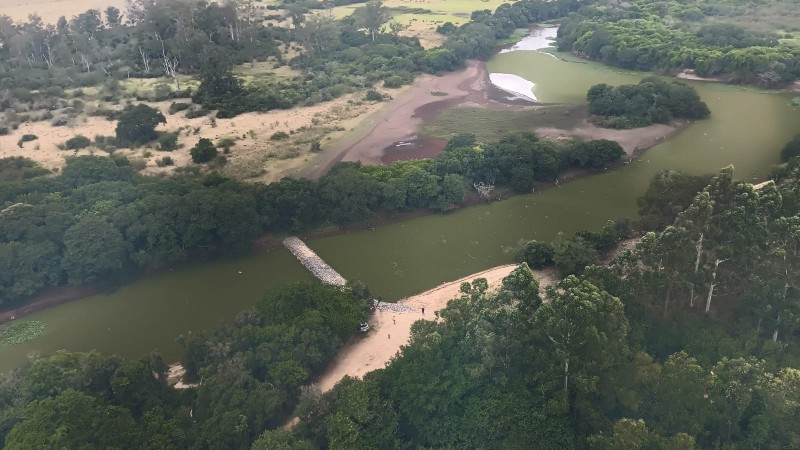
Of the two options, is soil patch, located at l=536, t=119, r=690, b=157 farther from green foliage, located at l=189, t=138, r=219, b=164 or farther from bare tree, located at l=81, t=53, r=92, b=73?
bare tree, located at l=81, t=53, r=92, b=73

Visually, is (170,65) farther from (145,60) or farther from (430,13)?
(430,13)

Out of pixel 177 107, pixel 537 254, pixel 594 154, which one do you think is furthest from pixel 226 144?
pixel 594 154

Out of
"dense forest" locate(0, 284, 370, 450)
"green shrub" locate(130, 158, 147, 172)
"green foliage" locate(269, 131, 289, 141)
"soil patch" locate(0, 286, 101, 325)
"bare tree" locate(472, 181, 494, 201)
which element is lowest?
"soil patch" locate(0, 286, 101, 325)

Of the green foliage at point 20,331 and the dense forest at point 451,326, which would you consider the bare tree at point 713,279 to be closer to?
the dense forest at point 451,326

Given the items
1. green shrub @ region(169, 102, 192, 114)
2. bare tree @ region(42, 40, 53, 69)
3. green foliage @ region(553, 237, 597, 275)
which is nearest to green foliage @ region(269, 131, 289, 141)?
green shrub @ region(169, 102, 192, 114)

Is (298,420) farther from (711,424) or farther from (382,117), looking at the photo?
(382,117)
